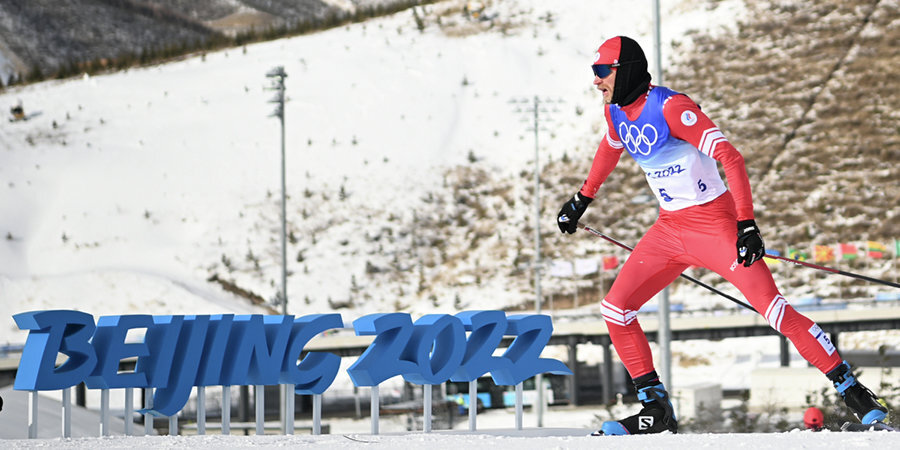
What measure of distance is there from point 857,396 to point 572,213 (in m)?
2.67

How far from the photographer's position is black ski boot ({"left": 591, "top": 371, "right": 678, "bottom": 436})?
27.6 ft

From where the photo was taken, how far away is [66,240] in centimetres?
6625

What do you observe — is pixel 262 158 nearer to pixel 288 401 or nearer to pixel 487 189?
pixel 487 189

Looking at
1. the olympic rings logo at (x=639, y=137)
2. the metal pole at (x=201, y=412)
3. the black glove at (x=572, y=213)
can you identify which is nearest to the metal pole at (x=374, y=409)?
the metal pole at (x=201, y=412)

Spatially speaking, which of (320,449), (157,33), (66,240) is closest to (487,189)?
(66,240)

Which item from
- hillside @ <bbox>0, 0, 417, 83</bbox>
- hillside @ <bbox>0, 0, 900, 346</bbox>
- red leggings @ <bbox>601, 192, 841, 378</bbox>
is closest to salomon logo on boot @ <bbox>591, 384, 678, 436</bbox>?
red leggings @ <bbox>601, 192, 841, 378</bbox>

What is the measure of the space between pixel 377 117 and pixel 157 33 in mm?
82294

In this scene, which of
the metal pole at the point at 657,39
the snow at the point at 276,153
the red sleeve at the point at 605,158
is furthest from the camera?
the snow at the point at 276,153

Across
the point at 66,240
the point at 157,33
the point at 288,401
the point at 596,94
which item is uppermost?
the point at 157,33

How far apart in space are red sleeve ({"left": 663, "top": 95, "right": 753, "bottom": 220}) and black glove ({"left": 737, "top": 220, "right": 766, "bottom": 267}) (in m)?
0.08

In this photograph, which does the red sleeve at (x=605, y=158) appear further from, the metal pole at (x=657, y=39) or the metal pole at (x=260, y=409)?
the metal pole at (x=657, y=39)

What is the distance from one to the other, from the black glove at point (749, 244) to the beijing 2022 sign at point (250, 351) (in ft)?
16.0

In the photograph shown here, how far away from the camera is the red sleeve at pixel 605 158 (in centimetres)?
878

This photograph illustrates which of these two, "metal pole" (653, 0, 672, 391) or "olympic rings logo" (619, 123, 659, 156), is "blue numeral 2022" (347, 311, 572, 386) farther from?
"metal pole" (653, 0, 672, 391)
